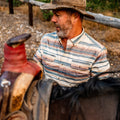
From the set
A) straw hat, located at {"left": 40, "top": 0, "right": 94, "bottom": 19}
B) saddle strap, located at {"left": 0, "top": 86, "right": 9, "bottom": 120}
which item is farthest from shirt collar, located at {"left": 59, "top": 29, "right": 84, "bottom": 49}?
saddle strap, located at {"left": 0, "top": 86, "right": 9, "bottom": 120}

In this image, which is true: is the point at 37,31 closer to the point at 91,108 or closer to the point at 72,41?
the point at 72,41

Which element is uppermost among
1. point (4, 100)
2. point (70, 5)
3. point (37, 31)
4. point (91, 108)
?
point (70, 5)

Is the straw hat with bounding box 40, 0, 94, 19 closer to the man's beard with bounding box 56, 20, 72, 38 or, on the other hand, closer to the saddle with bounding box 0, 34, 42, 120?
the man's beard with bounding box 56, 20, 72, 38

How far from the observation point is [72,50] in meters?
1.85

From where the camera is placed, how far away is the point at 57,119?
0.95 metres

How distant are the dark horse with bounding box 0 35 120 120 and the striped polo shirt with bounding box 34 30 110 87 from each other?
2.89ft

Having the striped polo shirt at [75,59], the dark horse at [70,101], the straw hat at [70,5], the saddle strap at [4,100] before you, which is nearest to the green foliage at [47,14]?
the striped polo shirt at [75,59]

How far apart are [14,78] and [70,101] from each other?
1.04 ft

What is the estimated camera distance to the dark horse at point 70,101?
0.89m

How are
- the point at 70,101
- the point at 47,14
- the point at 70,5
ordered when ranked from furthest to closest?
1. the point at 47,14
2. the point at 70,5
3. the point at 70,101

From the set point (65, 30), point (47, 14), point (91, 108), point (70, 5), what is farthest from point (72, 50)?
point (47, 14)

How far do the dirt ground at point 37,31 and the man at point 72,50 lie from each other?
3.03 metres

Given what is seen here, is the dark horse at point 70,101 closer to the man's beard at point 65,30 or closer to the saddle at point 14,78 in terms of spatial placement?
the saddle at point 14,78

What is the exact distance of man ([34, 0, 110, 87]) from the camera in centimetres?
173
